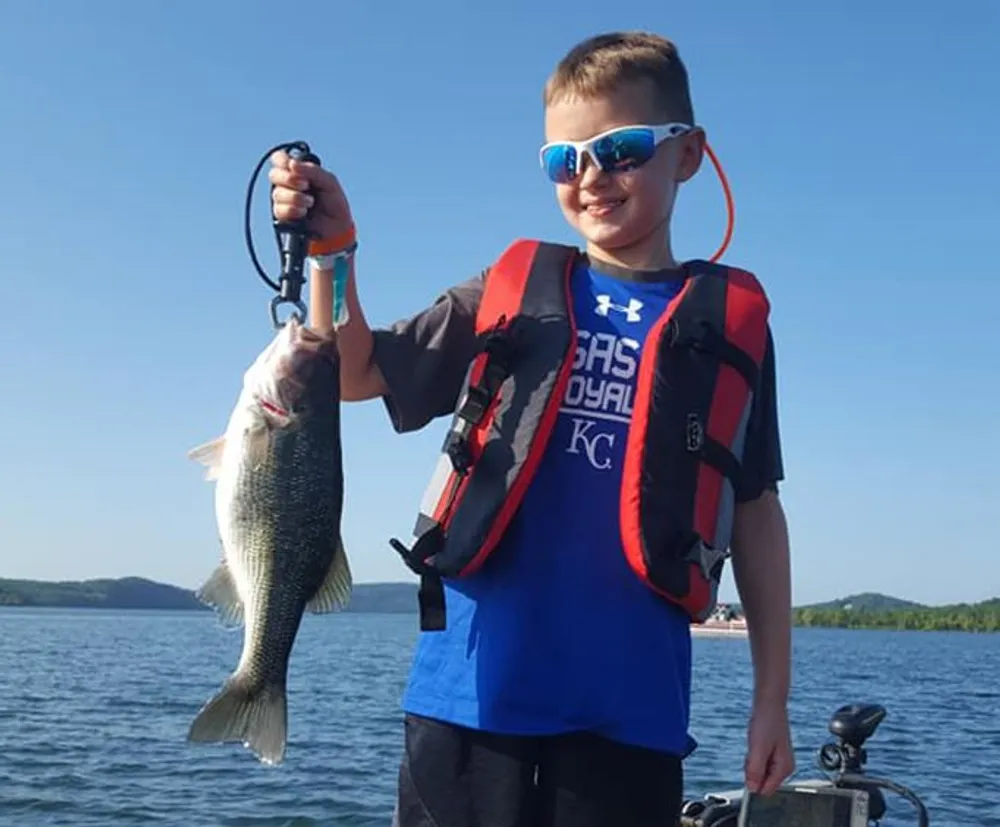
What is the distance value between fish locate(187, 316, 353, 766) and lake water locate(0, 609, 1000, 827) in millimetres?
9283

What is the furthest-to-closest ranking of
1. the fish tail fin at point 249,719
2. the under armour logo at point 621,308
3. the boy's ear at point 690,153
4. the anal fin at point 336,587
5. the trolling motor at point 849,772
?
the trolling motor at point 849,772
the boy's ear at point 690,153
the under armour logo at point 621,308
the anal fin at point 336,587
the fish tail fin at point 249,719

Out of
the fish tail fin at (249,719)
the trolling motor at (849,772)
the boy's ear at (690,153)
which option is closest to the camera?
the fish tail fin at (249,719)

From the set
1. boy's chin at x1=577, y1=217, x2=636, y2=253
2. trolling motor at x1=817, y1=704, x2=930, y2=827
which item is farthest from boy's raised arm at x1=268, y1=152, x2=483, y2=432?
trolling motor at x1=817, y1=704, x2=930, y2=827

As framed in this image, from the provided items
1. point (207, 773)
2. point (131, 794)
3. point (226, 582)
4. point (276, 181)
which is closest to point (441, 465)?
point (226, 582)

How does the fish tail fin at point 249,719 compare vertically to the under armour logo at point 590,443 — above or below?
below

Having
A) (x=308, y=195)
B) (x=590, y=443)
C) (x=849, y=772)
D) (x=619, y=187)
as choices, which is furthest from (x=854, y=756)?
(x=308, y=195)

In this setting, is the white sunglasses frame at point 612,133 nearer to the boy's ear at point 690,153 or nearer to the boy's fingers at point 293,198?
the boy's ear at point 690,153

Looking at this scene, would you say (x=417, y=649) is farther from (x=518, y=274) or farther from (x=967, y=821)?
(x=967, y=821)

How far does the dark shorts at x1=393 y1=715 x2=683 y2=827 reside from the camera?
2.99m

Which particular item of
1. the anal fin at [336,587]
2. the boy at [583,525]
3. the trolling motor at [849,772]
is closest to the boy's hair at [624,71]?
the boy at [583,525]

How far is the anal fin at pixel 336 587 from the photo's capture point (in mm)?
3383

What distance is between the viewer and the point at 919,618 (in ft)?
360

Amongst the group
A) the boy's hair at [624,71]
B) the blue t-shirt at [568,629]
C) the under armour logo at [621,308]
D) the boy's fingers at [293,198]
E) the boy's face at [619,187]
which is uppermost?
the boy's hair at [624,71]

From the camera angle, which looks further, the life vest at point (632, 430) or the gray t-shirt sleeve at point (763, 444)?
the gray t-shirt sleeve at point (763, 444)
